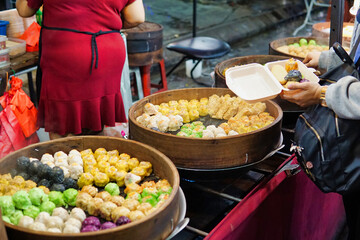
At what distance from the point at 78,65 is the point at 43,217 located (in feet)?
4.81

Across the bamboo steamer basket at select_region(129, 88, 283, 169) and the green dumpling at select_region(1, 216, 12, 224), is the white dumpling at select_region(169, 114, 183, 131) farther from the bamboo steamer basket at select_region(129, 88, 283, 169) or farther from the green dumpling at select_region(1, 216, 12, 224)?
the green dumpling at select_region(1, 216, 12, 224)

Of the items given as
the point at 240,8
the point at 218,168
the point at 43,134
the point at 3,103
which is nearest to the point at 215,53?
the point at 43,134

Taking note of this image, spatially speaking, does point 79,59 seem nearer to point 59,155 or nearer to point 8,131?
point 8,131

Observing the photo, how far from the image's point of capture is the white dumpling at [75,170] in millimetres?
1929

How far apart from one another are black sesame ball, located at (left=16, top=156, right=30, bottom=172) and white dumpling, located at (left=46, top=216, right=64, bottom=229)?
0.39m

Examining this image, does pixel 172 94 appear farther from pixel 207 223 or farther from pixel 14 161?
pixel 14 161

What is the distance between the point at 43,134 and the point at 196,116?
1.64 metres

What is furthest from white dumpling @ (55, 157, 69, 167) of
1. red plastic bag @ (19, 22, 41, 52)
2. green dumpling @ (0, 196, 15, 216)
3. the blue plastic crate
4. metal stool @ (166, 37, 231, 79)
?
metal stool @ (166, 37, 231, 79)

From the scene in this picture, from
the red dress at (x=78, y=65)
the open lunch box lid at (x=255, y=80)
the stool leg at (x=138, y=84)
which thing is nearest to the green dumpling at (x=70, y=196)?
the open lunch box lid at (x=255, y=80)

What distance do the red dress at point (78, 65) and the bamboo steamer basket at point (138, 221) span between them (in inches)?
36.1

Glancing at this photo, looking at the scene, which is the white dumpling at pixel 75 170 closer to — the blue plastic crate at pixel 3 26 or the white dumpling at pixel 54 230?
the white dumpling at pixel 54 230

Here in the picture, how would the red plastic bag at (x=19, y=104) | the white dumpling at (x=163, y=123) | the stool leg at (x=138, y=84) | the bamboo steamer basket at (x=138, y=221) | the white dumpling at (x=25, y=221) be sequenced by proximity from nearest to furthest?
the bamboo steamer basket at (x=138, y=221)
the white dumpling at (x=25, y=221)
the white dumpling at (x=163, y=123)
the red plastic bag at (x=19, y=104)
the stool leg at (x=138, y=84)

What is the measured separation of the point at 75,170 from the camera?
1929 mm

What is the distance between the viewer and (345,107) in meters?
1.76
